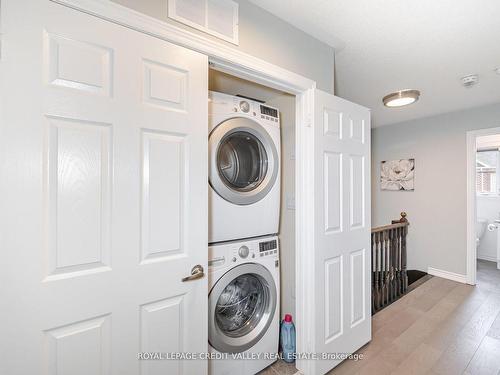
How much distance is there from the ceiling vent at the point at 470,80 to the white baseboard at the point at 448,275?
98.8 inches

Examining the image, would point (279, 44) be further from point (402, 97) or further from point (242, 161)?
point (402, 97)

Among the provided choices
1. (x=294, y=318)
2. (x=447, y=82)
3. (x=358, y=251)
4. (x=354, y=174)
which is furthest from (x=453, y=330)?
(x=447, y=82)

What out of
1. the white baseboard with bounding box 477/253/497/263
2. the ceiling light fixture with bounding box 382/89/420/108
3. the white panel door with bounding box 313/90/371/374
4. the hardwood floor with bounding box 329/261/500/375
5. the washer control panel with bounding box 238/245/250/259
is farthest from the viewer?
the white baseboard with bounding box 477/253/497/263

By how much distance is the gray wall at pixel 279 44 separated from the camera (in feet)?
4.61

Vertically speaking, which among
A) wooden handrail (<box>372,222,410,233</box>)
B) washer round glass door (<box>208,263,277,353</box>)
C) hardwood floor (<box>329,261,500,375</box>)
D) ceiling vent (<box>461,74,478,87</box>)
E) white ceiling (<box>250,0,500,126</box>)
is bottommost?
hardwood floor (<box>329,261,500,375</box>)

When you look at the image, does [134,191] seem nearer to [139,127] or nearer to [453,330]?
[139,127]

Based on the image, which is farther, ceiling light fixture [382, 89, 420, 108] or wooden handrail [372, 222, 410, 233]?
wooden handrail [372, 222, 410, 233]

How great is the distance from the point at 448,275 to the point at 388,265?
127cm

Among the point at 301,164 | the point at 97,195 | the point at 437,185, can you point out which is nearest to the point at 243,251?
the point at 301,164

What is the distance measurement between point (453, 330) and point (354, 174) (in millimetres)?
1762

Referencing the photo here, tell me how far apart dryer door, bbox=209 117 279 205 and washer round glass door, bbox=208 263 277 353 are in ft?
1.61

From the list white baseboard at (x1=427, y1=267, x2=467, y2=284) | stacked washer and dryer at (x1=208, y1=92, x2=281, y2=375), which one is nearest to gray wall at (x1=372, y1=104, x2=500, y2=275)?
white baseboard at (x1=427, y1=267, x2=467, y2=284)

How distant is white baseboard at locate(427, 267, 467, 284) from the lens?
338cm

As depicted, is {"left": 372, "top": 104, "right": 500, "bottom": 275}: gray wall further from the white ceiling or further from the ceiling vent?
the ceiling vent
